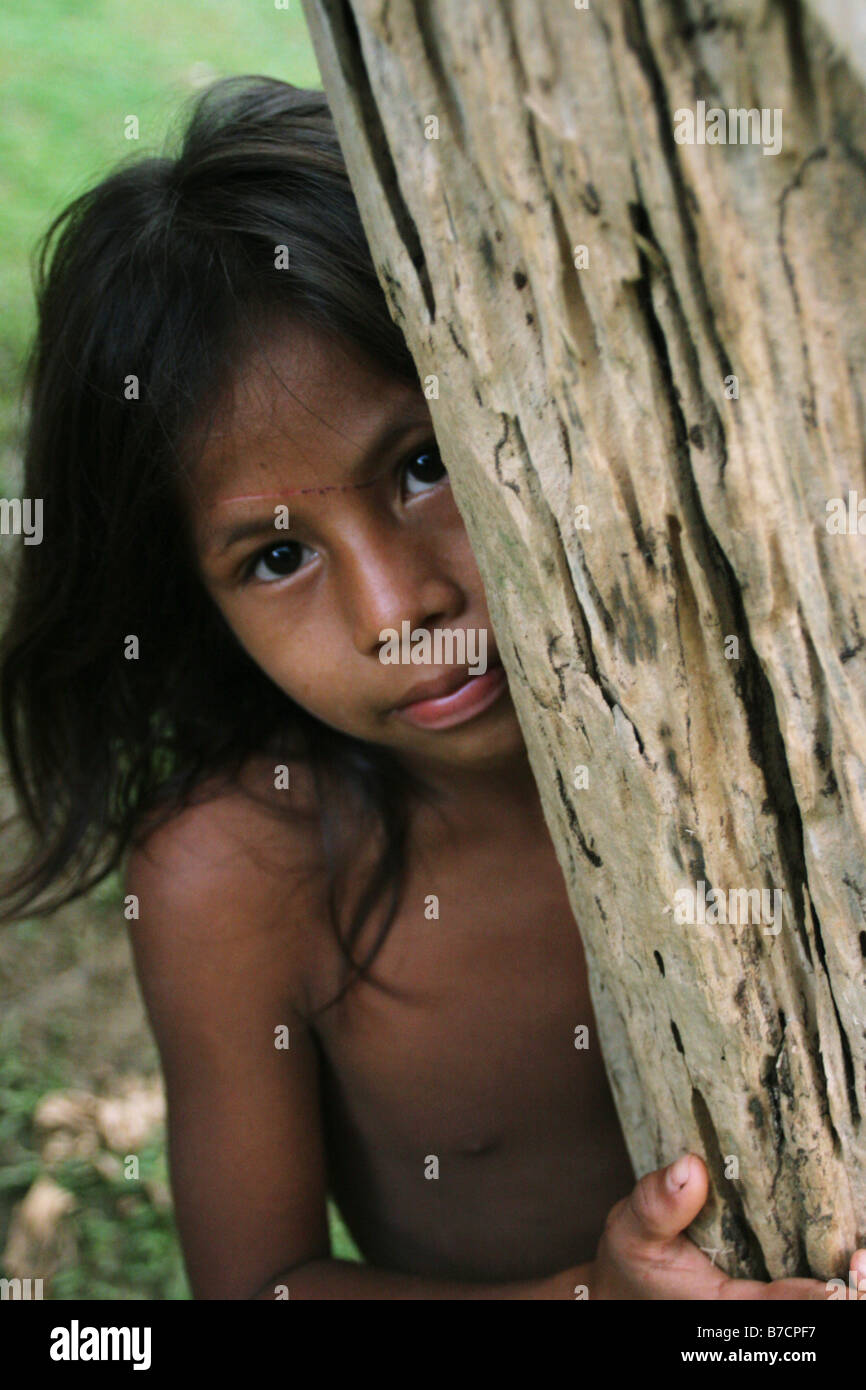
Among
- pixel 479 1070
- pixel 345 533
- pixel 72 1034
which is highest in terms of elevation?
pixel 345 533

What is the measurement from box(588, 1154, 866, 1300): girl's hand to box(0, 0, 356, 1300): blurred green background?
140 cm

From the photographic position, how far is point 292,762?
1.83 meters

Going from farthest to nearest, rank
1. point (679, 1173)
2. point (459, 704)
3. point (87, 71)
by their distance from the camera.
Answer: point (87, 71) < point (459, 704) < point (679, 1173)

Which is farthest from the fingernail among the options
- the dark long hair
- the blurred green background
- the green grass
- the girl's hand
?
the green grass

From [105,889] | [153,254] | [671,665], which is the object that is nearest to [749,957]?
[671,665]

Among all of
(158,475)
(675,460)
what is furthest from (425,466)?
(675,460)

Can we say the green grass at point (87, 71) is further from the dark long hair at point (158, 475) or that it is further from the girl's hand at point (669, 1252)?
the girl's hand at point (669, 1252)

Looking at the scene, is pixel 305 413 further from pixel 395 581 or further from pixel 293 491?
pixel 395 581

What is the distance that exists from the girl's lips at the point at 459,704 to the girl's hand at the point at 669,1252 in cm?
51

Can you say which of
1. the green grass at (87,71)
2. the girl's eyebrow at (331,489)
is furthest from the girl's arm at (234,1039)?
the green grass at (87,71)

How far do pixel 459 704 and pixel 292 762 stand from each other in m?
0.47

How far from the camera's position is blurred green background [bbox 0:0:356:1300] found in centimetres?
261

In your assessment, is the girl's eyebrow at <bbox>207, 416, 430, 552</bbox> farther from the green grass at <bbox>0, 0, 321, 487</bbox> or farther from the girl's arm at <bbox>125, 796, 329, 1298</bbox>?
the green grass at <bbox>0, 0, 321, 487</bbox>
